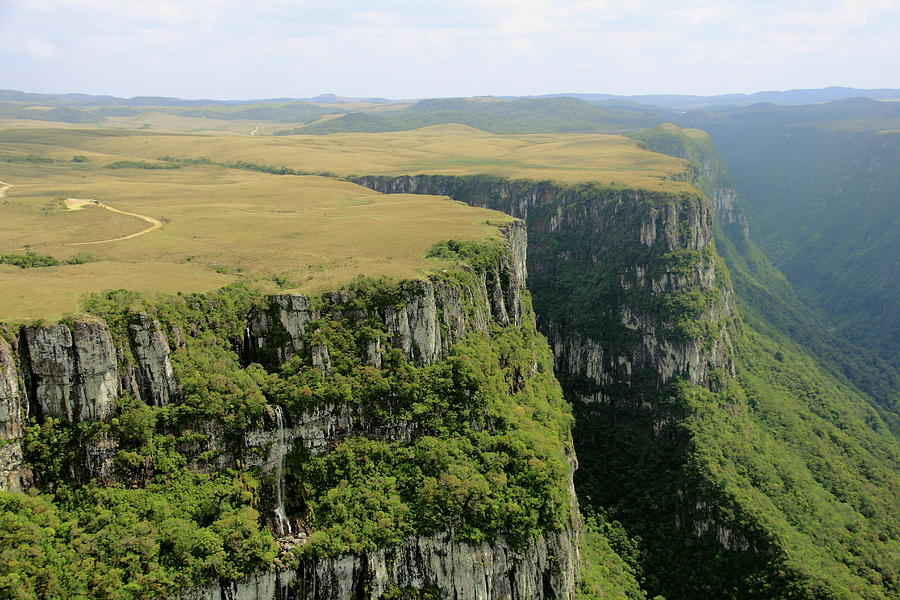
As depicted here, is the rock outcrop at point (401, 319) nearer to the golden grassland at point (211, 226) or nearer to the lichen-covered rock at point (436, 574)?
the golden grassland at point (211, 226)

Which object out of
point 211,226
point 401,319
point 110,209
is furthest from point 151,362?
point 110,209

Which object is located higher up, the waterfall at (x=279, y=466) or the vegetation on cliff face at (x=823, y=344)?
the waterfall at (x=279, y=466)

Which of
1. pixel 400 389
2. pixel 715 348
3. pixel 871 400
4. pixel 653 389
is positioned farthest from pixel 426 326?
pixel 871 400

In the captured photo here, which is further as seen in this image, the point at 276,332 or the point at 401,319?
the point at 401,319

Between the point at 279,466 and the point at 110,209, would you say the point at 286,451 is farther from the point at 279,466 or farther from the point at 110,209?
the point at 110,209

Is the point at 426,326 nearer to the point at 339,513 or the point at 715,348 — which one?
the point at 339,513

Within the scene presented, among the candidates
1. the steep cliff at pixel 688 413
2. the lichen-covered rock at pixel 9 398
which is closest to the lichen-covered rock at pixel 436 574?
the lichen-covered rock at pixel 9 398

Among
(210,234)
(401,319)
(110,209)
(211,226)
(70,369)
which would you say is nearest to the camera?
(70,369)

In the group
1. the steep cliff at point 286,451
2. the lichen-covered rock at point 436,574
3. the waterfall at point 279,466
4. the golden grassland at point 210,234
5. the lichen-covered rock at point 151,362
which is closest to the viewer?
the steep cliff at point 286,451
